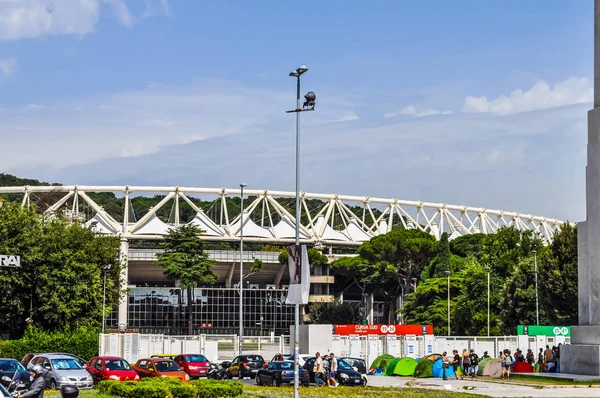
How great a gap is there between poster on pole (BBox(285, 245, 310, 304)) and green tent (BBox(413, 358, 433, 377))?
24.1 m

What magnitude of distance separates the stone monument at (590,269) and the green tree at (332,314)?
100 meters

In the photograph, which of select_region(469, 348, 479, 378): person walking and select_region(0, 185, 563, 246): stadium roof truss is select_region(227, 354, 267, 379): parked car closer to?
select_region(469, 348, 479, 378): person walking

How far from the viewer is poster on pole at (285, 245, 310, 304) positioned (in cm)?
2643

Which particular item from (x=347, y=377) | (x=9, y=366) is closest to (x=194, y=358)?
(x=347, y=377)

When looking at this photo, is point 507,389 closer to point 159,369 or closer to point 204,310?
point 159,369

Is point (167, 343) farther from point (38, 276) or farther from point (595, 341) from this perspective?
point (595, 341)

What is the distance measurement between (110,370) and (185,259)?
78349 millimetres

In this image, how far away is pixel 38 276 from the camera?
68.2 meters

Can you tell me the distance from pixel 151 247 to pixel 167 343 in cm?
10715

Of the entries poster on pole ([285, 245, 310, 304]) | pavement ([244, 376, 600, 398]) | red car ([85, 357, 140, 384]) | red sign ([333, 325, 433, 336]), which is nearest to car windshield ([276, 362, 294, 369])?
pavement ([244, 376, 600, 398])

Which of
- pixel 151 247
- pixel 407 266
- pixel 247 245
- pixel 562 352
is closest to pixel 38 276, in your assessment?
pixel 562 352

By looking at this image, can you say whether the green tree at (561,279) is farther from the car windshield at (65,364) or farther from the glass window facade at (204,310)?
the glass window facade at (204,310)

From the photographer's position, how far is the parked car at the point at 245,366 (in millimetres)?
51344

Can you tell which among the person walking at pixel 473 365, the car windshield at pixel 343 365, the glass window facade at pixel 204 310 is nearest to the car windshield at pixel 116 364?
the car windshield at pixel 343 365
